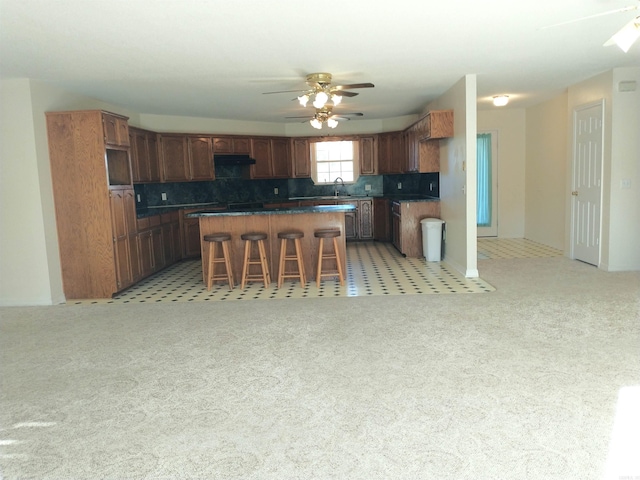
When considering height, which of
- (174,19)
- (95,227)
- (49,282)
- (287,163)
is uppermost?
(174,19)

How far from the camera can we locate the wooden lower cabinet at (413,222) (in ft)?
25.6

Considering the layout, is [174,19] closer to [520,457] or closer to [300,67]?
[300,67]

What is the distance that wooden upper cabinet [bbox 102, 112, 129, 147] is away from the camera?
223 inches

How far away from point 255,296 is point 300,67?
266 centimetres

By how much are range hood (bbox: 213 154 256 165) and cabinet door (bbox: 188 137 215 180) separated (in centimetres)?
15

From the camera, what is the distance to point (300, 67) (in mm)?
5188

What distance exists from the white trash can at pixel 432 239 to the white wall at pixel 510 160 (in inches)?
107

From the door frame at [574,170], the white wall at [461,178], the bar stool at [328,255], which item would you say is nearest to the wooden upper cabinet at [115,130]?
the bar stool at [328,255]

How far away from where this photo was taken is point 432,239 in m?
7.33

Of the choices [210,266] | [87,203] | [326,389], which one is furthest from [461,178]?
[87,203]

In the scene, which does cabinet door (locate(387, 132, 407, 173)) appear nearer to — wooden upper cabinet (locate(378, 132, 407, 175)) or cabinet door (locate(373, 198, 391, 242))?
wooden upper cabinet (locate(378, 132, 407, 175))

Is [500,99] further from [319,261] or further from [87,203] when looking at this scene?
[87,203]

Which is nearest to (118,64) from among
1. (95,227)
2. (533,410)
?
(95,227)

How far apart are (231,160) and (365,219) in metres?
2.91
